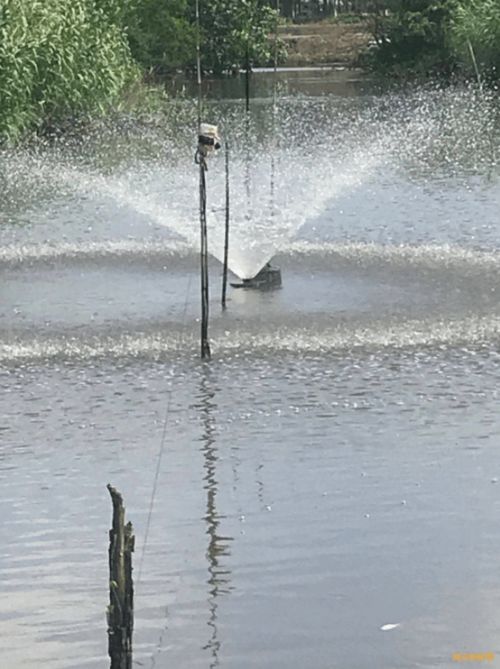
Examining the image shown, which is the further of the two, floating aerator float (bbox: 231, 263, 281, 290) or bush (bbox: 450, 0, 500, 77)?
bush (bbox: 450, 0, 500, 77)

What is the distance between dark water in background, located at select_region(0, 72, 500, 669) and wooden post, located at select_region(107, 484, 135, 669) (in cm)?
127

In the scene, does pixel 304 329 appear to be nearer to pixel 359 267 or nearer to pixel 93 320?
pixel 93 320

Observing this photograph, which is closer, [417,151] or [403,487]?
[403,487]

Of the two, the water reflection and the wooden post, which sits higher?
the wooden post

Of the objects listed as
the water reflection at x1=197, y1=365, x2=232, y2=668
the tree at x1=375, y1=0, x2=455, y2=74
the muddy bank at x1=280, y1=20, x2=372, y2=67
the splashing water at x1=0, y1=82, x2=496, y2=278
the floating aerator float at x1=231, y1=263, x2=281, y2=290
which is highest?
the water reflection at x1=197, y1=365, x2=232, y2=668

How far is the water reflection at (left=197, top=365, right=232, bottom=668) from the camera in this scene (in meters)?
7.61

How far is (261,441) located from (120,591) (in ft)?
15.7

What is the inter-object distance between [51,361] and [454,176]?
1636cm

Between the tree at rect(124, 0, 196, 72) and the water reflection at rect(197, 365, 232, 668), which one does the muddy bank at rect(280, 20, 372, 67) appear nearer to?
the tree at rect(124, 0, 196, 72)

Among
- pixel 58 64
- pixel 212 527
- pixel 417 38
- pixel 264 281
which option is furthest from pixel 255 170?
pixel 417 38

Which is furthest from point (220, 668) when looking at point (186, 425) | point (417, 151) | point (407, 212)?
point (417, 151)

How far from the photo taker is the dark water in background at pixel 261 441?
7602mm

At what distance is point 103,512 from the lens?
9203 mm

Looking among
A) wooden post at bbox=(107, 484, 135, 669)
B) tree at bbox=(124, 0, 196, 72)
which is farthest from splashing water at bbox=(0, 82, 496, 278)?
tree at bbox=(124, 0, 196, 72)
